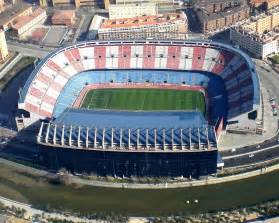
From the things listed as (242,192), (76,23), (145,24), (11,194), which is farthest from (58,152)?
(76,23)

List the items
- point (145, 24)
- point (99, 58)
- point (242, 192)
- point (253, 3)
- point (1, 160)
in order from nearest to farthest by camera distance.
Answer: point (242, 192) < point (1, 160) < point (99, 58) < point (145, 24) < point (253, 3)

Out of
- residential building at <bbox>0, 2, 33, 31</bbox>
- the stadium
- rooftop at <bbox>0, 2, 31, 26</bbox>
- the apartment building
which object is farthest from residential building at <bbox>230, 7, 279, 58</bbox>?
rooftop at <bbox>0, 2, 31, 26</bbox>

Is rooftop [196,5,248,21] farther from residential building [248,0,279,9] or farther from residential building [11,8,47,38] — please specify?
residential building [11,8,47,38]

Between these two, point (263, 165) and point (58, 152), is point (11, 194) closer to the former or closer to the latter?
point (58, 152)

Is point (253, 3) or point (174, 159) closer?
point (174, 159)

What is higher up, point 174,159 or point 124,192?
point 174,159

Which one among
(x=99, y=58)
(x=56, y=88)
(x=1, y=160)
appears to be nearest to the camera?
(x=1, y=160)
